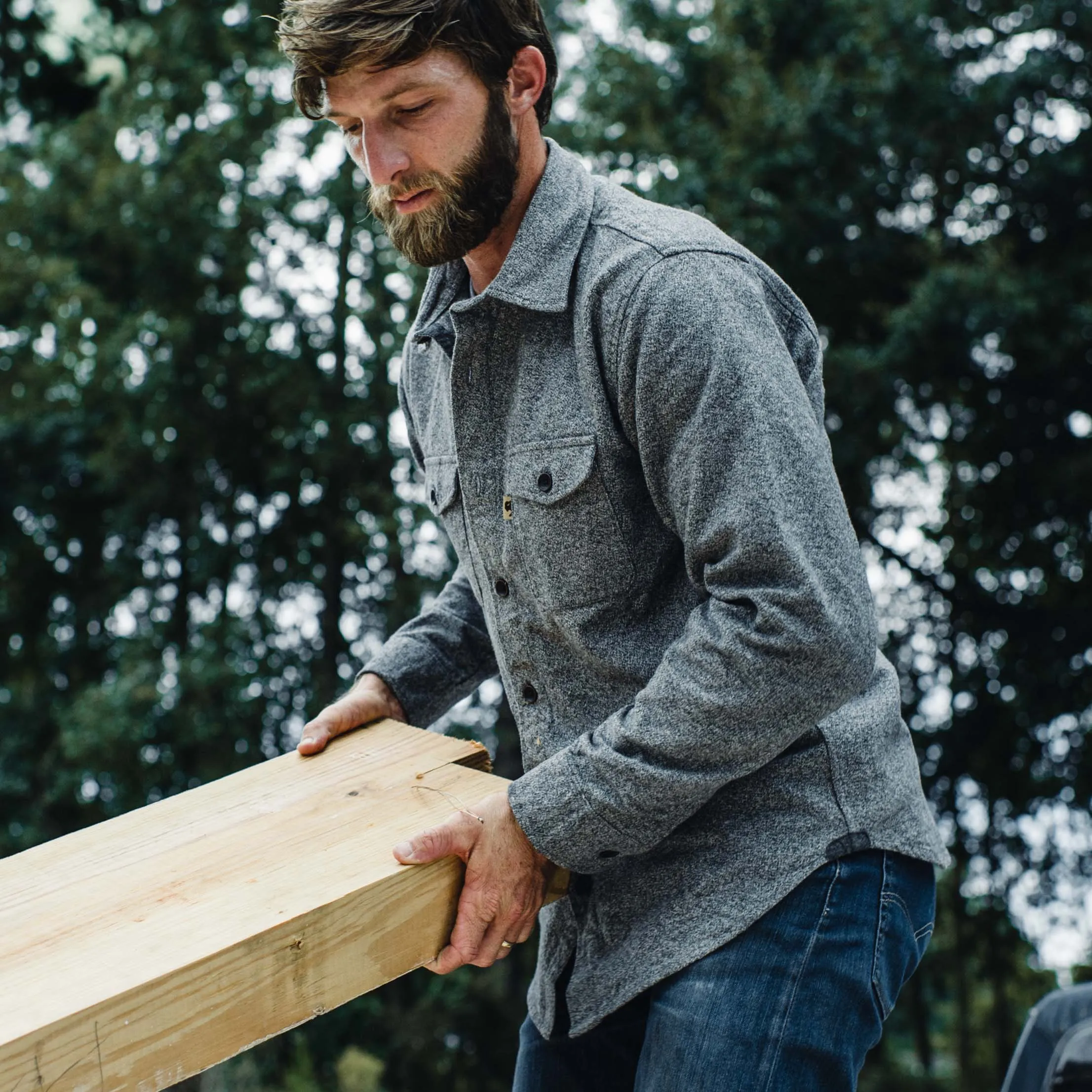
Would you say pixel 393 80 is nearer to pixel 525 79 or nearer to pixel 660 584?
pixel 525 79

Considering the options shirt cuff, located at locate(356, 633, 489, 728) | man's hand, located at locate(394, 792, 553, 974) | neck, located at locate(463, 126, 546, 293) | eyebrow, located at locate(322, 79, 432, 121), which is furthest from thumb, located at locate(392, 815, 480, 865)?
eyebrow, located at locate(322, 79, 432, 121)

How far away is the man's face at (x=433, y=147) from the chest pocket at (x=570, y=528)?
0.26 m

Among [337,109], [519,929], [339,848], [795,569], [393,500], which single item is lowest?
[393,500]

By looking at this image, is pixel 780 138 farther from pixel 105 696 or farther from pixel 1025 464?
pixel 105 696

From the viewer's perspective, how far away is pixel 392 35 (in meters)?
1.34

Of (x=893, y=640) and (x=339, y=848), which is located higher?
(x=339, y=848)

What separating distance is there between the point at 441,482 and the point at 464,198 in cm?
36

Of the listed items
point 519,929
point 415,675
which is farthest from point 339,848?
point 415,675

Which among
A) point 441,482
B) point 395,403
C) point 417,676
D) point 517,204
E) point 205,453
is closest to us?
point 517,204

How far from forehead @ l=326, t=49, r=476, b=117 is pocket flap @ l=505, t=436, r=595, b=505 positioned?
1.30 ft

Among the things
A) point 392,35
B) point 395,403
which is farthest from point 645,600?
point 395,403

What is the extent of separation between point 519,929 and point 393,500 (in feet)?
22.6

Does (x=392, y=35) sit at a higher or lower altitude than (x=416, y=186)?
higher

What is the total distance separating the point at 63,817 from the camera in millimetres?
8852
